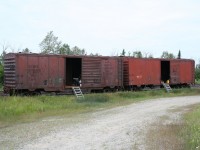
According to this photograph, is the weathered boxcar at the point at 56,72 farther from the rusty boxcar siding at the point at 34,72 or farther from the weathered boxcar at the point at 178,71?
the weathered boxcar at the point at 178,71

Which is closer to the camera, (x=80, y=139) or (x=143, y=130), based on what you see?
(x=80, y=139)

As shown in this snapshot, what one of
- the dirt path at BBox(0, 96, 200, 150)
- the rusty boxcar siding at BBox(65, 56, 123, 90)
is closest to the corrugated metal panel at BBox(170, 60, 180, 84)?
the rusty boxcar siding at BBox(65, 56, 123, 90)

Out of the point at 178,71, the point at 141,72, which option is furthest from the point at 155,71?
the point at 178,71

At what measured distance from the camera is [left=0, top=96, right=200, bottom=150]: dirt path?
12047 mm

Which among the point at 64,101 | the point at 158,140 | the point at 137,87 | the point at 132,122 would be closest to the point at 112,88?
the point at 137,87

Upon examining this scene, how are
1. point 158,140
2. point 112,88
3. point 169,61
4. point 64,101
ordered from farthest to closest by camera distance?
point 169,61, point 112,88, point 64,101, point 158,140

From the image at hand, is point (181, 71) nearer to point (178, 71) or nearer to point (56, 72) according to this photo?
point (178, 71)

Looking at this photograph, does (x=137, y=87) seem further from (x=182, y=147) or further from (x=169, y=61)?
(x=182, y=147)

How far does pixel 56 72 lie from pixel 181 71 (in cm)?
1784

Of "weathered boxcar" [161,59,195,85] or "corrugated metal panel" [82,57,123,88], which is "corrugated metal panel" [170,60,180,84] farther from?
"corrugated metal panel" [82,57,123,88]

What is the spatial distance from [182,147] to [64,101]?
15748mm

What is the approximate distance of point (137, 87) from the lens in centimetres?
3984

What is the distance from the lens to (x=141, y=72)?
39875 mm

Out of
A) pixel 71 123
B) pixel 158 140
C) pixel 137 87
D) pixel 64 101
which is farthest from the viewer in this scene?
pixel 137 87
